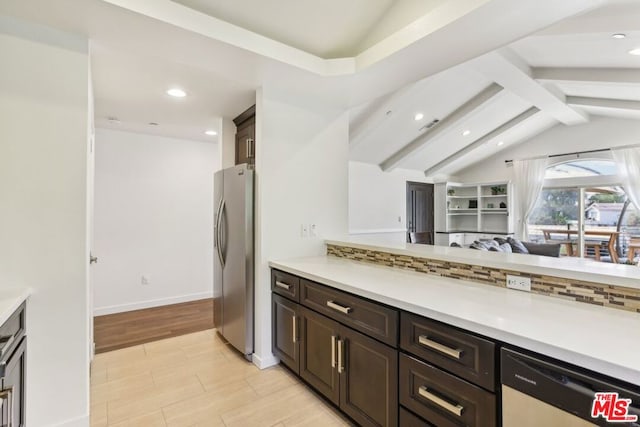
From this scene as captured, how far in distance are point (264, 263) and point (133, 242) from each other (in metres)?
2.52

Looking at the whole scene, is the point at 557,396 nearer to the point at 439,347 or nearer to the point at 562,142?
the point at 439,347

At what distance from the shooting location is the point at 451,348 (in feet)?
4.25

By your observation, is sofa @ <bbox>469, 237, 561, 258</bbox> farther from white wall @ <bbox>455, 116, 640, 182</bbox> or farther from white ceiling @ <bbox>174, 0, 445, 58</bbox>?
white ceiling @ <bbox>174, 0, 445, 58</bbox>

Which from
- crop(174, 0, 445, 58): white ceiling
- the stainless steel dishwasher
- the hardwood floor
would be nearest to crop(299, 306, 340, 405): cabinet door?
the stainless steel dishwasher

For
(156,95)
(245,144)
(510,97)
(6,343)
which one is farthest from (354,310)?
(510,97)

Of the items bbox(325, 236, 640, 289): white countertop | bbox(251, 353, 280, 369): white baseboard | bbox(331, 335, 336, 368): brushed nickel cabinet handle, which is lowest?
bbox(251, 353, 280, 369): white baseboard

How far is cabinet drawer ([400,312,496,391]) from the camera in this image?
3.89 feet

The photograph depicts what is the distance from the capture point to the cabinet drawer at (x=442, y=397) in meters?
1.19

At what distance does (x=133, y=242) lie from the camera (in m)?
4.15

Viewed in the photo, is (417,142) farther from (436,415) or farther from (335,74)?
(436,415)

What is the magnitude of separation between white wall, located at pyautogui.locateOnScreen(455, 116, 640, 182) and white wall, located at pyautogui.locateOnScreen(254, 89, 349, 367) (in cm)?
619

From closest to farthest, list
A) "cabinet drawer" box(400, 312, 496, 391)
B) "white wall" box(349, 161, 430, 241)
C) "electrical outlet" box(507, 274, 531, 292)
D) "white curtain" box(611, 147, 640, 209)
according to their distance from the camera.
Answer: "cabinet drawer" box(400, 312, 496, 391) → "electrical outlet" box(507, 274, 531, 292) → "white curtain" box(611, 147, 640, 209) → "white wall" box(349, 161, 430, 241)

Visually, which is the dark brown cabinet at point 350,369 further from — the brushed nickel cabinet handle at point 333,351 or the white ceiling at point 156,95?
the white ceiling at point 156,95

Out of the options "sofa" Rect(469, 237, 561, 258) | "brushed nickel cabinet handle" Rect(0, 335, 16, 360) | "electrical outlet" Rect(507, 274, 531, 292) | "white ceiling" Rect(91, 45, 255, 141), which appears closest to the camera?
"brushed nickel cabinet handle" Rect(0, 335, 16, 360)
